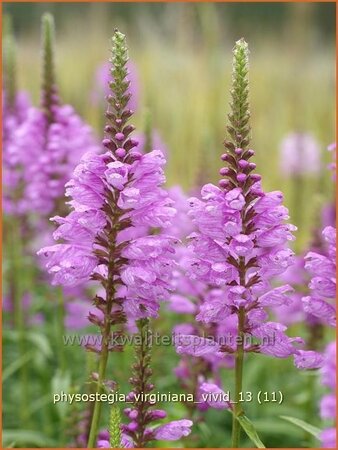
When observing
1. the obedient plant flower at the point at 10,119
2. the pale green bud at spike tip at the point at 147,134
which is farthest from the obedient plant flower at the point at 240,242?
the obedient plant flower at the point at 10,119

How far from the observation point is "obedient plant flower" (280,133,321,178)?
30.5 ft

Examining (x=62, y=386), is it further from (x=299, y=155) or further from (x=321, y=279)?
(x=299, y=155)

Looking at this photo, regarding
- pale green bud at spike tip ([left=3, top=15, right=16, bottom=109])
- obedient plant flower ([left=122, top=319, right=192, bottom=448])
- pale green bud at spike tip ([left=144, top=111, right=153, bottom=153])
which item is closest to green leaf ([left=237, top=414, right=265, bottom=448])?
obedient plant flower ([left=122, top=319, right=192, bottom=448])

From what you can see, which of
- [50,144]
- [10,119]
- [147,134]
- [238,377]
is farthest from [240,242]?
[10,119]

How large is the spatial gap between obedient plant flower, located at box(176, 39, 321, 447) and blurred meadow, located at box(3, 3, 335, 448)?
73 cm

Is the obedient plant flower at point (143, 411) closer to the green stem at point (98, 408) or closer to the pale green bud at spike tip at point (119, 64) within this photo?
the green stem at point (98, 408)

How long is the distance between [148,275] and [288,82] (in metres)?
10.3

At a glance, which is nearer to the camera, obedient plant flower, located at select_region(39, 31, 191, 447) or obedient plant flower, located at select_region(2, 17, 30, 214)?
obedient plant flower, located at select_region(39, 31, 191, 447)

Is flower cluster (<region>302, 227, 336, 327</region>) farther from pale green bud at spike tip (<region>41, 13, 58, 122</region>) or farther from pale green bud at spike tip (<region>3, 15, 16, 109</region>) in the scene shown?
pale green bud at spike tip (<region>3, 15, 16, 109</region>)

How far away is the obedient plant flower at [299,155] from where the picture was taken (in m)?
9.29

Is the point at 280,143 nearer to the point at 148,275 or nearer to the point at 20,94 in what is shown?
the point at 20,94

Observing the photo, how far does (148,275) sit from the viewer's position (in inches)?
115

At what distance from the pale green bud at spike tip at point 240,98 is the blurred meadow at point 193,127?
1185 millimetres

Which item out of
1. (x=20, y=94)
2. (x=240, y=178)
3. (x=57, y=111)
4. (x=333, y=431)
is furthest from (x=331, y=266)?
(x=20, y=94)
